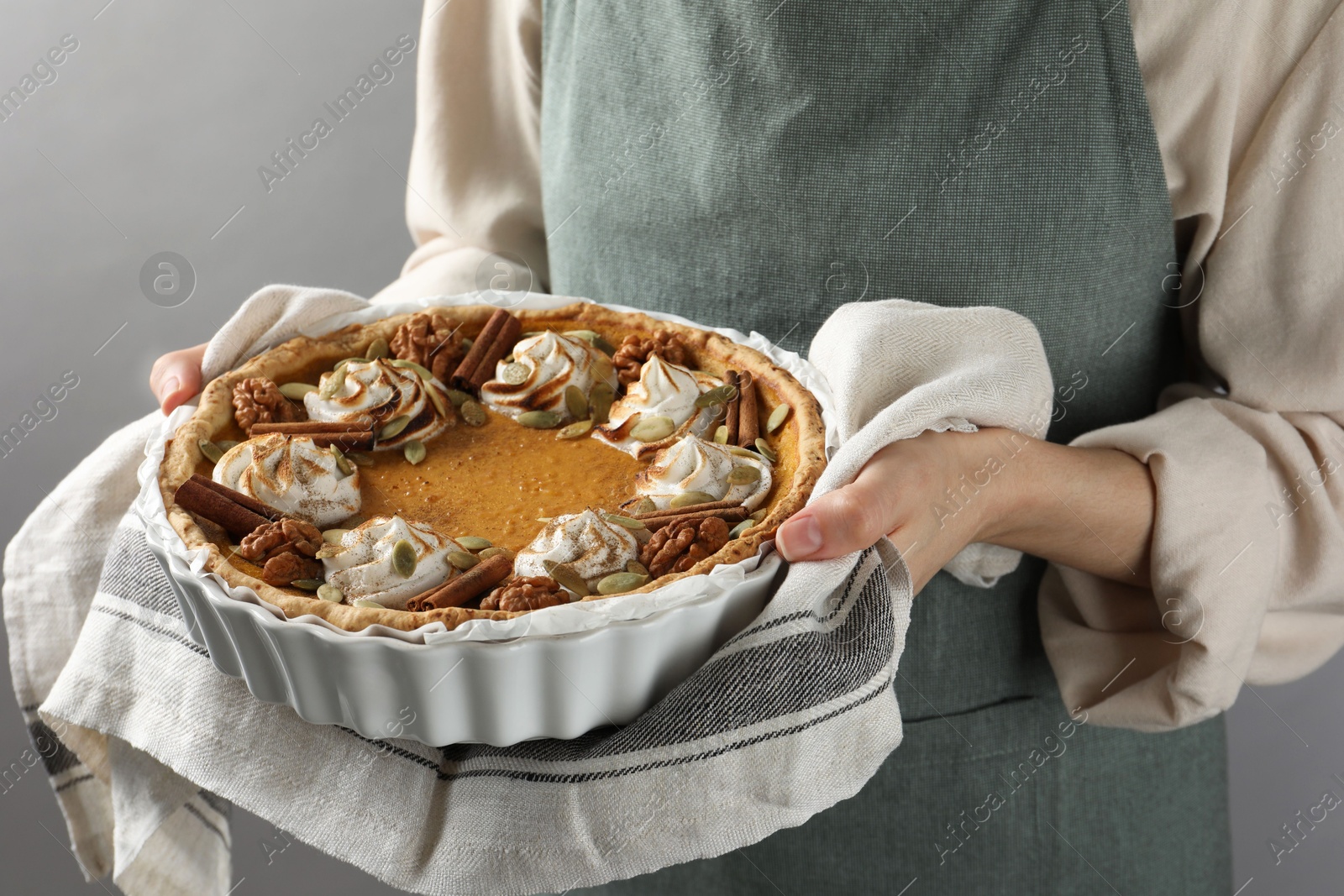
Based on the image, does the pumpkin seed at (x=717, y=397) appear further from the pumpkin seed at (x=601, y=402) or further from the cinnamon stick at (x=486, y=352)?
the cinnamon stick at (x=486, y=352)

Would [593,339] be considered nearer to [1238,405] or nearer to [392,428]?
[392,428]

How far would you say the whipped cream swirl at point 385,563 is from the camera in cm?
110

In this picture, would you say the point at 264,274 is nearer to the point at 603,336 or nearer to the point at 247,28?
the point at 247,28

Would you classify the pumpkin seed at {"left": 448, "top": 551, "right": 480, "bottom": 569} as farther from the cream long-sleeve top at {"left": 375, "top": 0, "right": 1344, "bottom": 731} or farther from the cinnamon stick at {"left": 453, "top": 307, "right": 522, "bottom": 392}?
the cream long-sleeve top at {"left": 375, "top": 0, "right": 1344, "bottom": 731}

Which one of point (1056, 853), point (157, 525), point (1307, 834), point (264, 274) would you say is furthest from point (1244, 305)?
point (264, 274)

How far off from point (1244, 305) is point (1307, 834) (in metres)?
1.58

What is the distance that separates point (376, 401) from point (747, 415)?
49 centimetres

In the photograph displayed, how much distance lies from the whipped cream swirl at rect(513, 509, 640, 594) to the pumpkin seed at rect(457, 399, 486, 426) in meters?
0.34

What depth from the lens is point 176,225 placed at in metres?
2.58

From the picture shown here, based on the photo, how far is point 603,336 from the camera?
1549mm

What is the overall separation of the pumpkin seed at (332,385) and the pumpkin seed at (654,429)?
1.31 ft

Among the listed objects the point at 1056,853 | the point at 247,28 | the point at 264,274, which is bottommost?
the point at 1056,853

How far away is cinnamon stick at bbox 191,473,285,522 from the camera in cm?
118

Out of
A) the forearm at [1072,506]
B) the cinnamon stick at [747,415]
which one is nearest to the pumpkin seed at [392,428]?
the cinnamon stick at [747,415]
